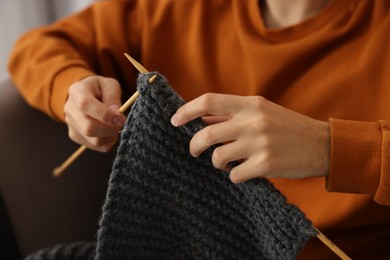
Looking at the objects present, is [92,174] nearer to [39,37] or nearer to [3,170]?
[3,170]

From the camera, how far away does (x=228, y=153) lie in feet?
1.96

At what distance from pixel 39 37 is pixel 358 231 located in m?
0.66

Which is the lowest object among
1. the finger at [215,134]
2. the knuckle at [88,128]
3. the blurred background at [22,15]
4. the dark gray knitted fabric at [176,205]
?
the dark gray knitted fabric at [176,205]

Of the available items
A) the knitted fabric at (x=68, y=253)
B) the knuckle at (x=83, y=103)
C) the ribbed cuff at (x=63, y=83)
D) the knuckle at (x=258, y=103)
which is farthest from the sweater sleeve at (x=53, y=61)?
the knuckle at (x=258, y=103)

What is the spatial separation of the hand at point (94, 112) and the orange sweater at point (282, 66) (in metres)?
0.06

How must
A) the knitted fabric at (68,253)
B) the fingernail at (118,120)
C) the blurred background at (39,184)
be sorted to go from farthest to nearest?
1. the blurred background at (39,184)
2. the knitted fabric at (68,253)
3. the fingernail at (118,120)

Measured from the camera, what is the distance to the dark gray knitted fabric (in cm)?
61

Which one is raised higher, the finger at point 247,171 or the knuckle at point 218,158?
the knuckle at point 218,158

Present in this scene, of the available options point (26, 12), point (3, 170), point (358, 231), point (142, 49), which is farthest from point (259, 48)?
point (26, 12)

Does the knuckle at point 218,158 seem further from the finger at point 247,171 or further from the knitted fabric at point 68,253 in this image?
the knitted fabric at point 68,253

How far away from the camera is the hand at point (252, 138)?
23.3 inches

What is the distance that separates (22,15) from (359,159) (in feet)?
3.28

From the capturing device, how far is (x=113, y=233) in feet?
2.24

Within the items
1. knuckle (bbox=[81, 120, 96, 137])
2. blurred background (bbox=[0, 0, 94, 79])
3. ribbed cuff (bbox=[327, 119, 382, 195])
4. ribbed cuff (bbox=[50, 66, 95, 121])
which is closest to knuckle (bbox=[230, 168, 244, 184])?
ribbed cuff (bbox=[327, 119, 382, 195])
